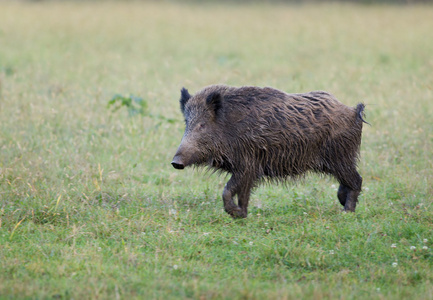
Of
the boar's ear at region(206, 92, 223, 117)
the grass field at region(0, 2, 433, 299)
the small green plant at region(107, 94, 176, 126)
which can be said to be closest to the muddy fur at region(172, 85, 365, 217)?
the boar's ear at region(206, 92, 223, 117)

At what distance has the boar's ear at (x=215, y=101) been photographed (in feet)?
19.5

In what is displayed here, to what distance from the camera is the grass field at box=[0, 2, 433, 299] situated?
4340mm

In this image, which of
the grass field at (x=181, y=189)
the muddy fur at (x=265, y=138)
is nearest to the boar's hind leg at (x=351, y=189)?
the muddy fur at (x=265, y=138)

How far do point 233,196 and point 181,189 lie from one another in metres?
1.15

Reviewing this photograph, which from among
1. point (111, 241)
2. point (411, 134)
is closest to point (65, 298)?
point (111, 241)

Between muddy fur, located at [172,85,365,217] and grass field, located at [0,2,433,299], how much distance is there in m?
0.37

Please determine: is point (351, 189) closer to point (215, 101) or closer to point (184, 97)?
point (215, 101)

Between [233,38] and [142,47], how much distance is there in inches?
104

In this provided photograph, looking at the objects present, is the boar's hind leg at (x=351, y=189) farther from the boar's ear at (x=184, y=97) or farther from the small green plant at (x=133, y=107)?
the small green plant at (x=133, y=107)

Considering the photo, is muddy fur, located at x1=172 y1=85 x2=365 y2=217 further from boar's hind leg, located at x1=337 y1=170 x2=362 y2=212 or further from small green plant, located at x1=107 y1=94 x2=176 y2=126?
small green plant, located at x1=107 y1=94 x2=176 y2=126

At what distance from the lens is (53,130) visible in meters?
8.47

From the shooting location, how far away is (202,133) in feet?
19.6

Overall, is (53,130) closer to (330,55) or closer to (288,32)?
(330,55)

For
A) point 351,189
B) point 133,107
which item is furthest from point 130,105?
point 351,189
